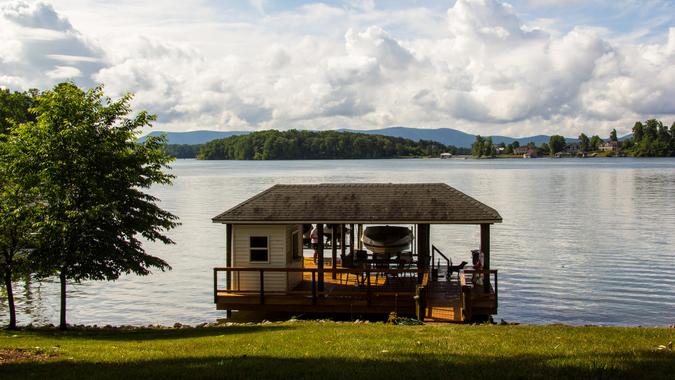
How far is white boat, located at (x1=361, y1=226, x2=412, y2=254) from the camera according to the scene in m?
23.9

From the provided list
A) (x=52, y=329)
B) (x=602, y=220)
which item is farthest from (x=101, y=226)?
(x=602, y=220)

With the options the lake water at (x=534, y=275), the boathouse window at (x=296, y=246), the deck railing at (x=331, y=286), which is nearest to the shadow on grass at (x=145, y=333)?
the deck railing at (x=331, y=286)

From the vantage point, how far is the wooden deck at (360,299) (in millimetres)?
19891

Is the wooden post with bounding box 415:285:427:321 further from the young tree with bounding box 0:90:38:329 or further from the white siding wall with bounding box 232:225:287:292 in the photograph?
the young tree with bounding box 0:90:38:329

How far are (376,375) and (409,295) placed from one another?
34.6ft

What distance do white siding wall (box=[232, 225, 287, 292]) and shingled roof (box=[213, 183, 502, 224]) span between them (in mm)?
560

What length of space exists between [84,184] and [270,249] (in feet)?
19.9

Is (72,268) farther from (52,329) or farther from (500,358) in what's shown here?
(500,358)

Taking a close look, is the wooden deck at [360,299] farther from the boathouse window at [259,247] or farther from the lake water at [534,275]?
the lake water at [534,275]

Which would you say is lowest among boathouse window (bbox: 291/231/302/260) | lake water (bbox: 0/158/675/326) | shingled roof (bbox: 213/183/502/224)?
lake water (bbox: 0/158/675/326)

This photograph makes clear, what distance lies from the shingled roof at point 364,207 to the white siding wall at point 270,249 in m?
0.56

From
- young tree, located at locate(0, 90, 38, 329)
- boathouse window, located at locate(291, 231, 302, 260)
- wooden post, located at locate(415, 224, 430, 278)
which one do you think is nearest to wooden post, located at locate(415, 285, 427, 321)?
wooden post, located at locate(415, 224, 430, 278)

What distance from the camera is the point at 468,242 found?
43156mm

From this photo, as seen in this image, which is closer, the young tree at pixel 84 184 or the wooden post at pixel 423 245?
the young tree at pixel 84 184
